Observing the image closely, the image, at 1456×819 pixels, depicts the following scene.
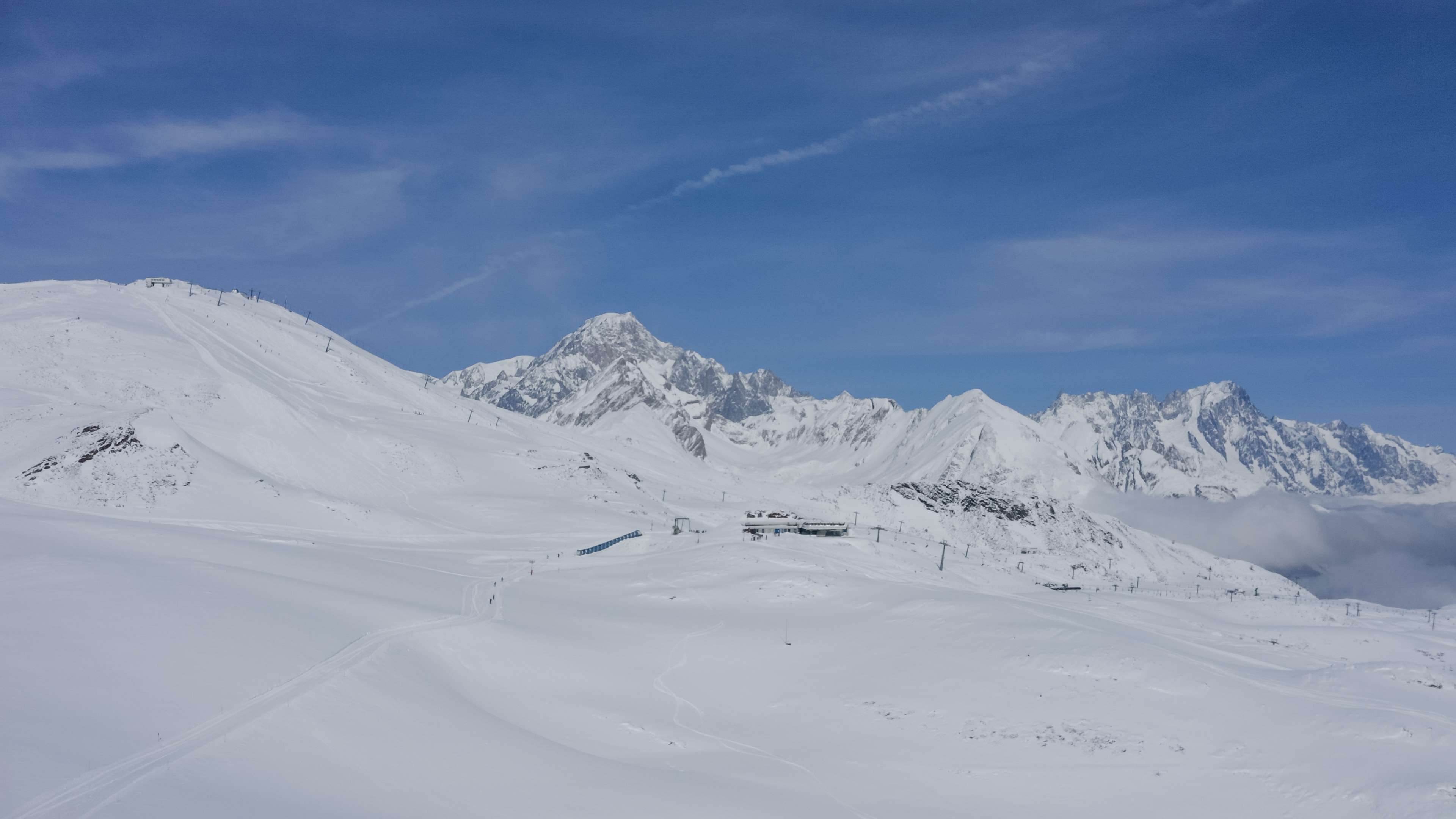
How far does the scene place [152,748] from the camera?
52.6 feet

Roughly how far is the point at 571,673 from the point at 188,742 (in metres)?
16.6

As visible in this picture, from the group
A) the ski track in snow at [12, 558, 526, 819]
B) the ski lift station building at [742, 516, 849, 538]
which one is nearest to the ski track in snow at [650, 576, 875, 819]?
the ski track in snow at [12, 558, 526, 819]

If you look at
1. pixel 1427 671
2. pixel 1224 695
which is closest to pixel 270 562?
pixel 1224 695

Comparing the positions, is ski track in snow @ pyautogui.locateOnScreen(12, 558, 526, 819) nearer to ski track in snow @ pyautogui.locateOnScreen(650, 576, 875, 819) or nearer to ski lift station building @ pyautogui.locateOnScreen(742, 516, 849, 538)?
ski track in snow @ pyautogui.locateOnScreen(650, 576, 875, 819)

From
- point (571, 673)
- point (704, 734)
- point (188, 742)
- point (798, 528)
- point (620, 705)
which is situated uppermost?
point (798, 528)

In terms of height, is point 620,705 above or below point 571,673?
below

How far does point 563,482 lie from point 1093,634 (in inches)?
2866

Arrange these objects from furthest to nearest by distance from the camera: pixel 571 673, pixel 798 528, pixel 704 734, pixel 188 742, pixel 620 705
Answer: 1. pixel 798 528
2. pixel 571 673
3. pixel 620 705
4. pixel 704 734
5. pixel 188 742

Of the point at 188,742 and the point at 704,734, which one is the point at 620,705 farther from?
the point at 188,742

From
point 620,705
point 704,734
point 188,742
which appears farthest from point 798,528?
point 188,742

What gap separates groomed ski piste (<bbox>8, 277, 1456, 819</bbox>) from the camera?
1800cm

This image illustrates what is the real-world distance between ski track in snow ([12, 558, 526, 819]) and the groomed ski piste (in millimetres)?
103

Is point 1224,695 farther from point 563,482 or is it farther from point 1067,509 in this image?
point 1067,509

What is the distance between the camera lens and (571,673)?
3206 centimetres
